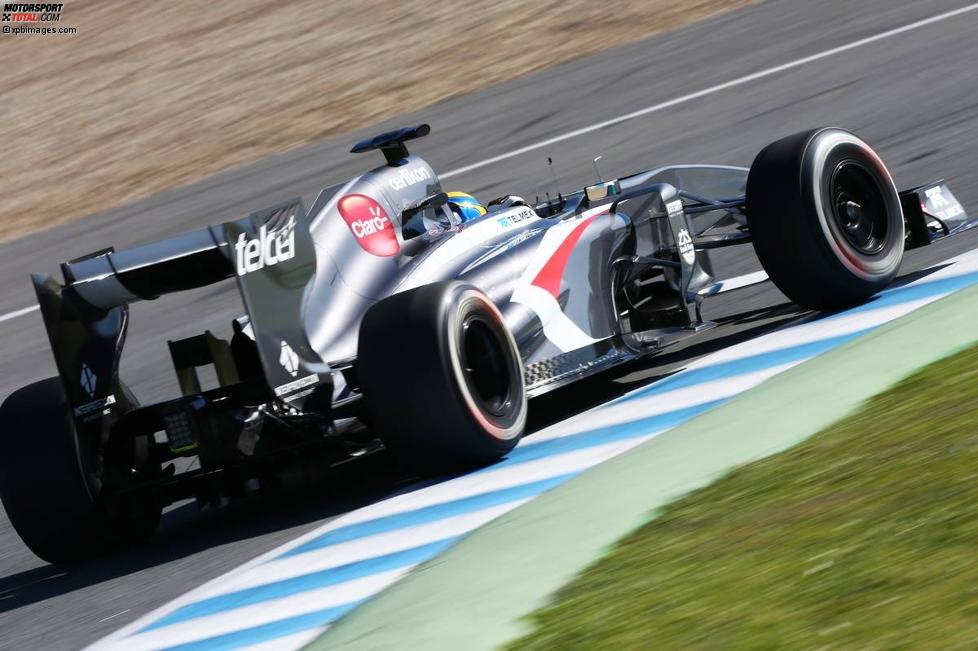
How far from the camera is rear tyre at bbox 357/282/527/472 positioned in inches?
230

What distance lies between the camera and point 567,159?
14.4 meters

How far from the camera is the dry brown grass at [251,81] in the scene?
1797cm

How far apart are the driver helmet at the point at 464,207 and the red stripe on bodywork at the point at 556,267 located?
1.91 feet

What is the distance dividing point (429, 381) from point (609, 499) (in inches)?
39.6

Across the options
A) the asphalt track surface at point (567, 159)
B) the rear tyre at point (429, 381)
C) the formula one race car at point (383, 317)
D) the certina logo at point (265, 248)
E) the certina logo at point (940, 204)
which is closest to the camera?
the rear tyre at point (429, 381)

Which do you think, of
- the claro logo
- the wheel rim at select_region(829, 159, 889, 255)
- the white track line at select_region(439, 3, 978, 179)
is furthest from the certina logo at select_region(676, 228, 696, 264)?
the white track line at select_region(439, 3, 978, 179)

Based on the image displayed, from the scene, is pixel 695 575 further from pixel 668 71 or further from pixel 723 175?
pixel 668 71

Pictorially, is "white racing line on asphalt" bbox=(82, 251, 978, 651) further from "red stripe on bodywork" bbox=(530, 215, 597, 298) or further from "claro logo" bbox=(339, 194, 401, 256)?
"claro logo" bbox=(339, 194, 401, 256)

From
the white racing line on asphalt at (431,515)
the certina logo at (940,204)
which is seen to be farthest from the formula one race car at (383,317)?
the certina logo at (940,204)

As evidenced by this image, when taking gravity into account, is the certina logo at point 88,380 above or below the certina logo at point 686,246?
above

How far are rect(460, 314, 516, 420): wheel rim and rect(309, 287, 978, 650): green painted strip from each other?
2.46 feet

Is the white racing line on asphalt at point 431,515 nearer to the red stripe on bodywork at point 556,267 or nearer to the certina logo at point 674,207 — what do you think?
the red stripe on bodywork at point 556,267

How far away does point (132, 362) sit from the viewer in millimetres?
11117

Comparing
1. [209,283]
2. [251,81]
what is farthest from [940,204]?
[251,81]
